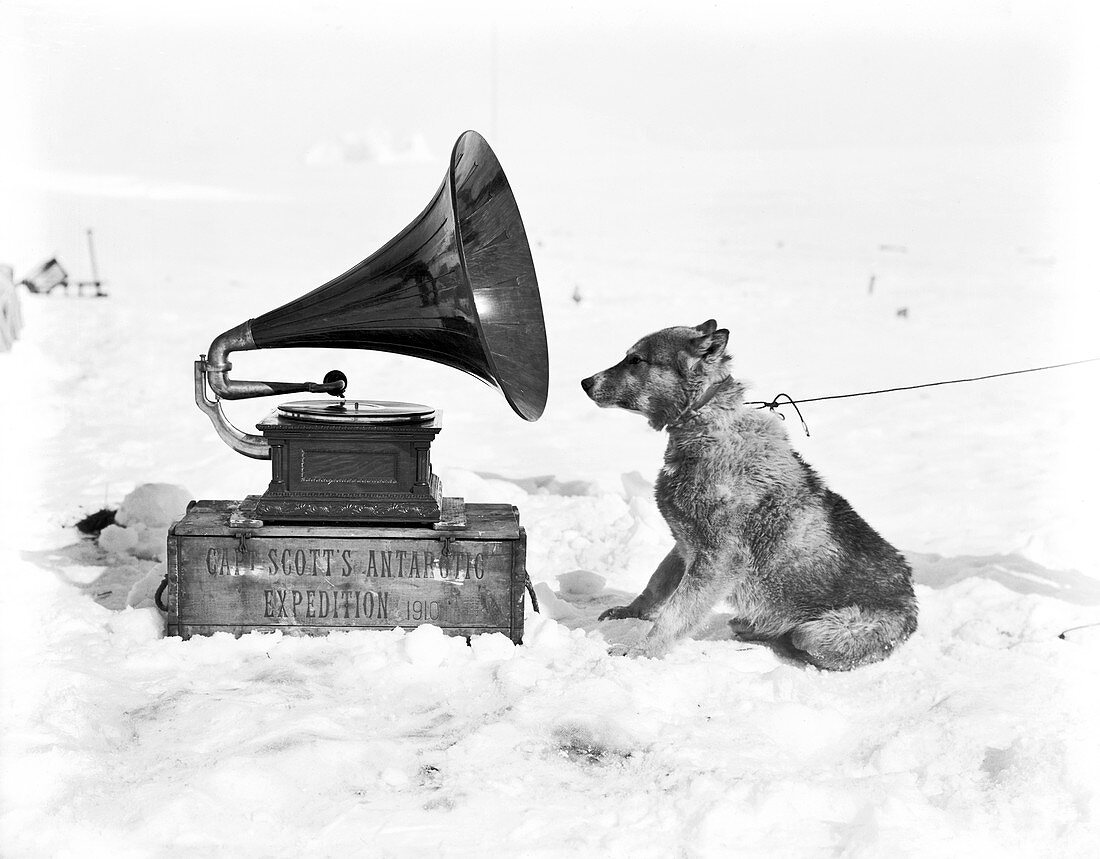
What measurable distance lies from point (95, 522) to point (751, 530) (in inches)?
131

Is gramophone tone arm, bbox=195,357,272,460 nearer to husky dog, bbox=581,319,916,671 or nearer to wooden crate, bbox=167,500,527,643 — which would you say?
wooden crate, bbox=167,500,527,643

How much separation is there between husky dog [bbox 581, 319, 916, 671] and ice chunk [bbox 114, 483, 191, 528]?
2.57m

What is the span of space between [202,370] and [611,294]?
23.7ft

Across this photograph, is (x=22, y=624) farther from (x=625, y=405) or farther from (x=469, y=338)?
(x=625, y=405)

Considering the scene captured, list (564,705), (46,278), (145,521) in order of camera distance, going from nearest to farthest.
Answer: (564,705)
(145,521)
(46,278)

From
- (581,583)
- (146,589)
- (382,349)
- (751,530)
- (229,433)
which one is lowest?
(581,583)

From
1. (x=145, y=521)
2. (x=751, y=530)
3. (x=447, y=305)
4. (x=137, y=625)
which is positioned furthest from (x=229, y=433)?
(x=751, y=530)

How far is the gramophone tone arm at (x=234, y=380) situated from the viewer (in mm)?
4234

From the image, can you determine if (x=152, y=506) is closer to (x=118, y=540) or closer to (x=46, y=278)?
(x=118, y=540)

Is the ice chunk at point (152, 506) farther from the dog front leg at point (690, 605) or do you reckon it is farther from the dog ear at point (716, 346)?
the dog ear at point (716, 346)

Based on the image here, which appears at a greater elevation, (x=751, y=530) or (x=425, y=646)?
(x=751, y=530)

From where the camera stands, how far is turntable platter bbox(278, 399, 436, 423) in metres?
4.09

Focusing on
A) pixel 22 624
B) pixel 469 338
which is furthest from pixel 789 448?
pixel 22 624

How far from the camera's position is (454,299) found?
4.05 metres
